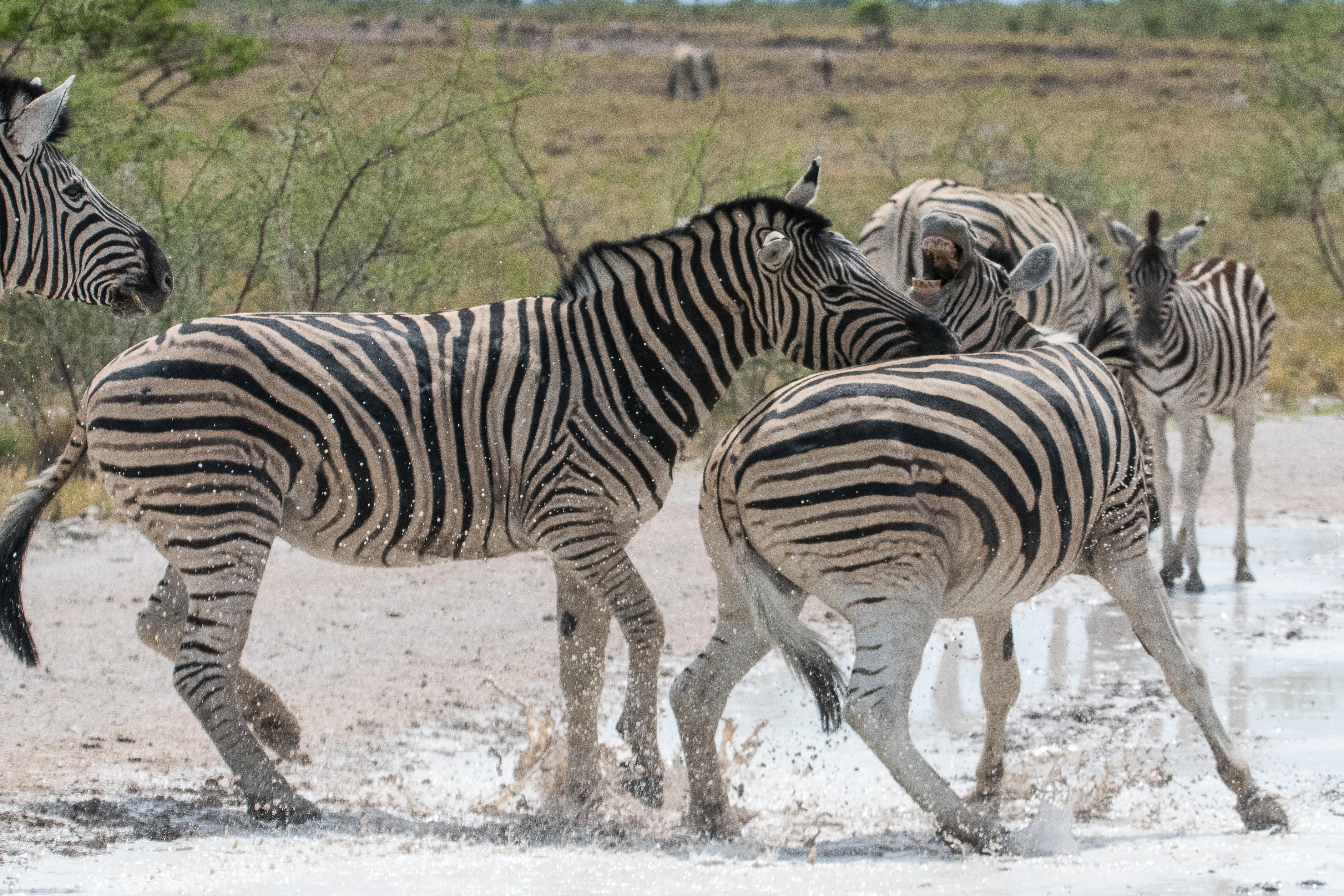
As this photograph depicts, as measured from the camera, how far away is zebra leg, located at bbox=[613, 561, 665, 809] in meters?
4.59

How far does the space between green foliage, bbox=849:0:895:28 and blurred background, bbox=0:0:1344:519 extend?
21217 mm

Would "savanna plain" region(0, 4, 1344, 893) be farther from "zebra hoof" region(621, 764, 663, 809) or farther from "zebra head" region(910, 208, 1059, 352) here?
"zebra head" region(910, 208, 1059, 352)

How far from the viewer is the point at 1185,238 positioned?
902 cm

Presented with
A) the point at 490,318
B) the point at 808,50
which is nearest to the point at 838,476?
the point at 490,318

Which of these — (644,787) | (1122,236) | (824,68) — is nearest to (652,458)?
(644,787)

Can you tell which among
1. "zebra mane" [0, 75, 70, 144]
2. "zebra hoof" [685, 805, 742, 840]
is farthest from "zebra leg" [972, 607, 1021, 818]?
"zebra mane" [0, 75, 70, 144]

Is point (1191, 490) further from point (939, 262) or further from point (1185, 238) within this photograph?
point (939, 262)

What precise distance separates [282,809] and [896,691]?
1888 millimetres

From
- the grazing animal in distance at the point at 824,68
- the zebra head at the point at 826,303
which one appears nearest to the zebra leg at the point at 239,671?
the zebra head at the point at 826,303

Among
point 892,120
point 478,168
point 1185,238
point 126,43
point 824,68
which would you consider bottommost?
point 1185,238

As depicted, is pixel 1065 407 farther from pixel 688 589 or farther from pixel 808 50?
pixel 808 50

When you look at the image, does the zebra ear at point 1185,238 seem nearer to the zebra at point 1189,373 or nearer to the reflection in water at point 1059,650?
the zebra at point 1189,373

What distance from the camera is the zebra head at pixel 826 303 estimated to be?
4.61m

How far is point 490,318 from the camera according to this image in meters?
4.87
